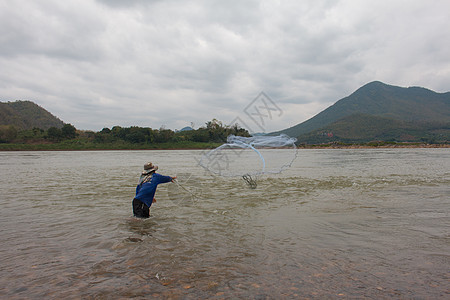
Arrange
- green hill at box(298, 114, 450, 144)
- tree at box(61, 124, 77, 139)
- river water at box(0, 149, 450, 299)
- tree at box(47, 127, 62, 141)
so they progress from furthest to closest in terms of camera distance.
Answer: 1. green hill at box(298, 114, 450, 144)
2. tree at box(61, 124, 77, 139)
3. tree at box(47, 127, 62, 141)
4. river water at box(0, 149, 450, 299)

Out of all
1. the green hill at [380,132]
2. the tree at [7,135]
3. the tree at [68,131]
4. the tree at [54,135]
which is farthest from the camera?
the green hill at [380,132]

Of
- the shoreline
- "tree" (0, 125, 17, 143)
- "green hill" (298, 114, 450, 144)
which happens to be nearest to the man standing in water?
the shoreline

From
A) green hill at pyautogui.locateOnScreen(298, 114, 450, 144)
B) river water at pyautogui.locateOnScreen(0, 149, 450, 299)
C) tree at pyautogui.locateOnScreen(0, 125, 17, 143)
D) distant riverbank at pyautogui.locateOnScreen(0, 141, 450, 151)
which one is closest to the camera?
river water at pyautogui.locateOnScreen(0, 149, 450, 299)

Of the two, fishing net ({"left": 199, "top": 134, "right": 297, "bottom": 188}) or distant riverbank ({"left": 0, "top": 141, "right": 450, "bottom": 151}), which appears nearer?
fishing net ({"left": 199, "top": 134, "right": 297, "bottom": 188})

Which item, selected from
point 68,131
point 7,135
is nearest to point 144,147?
point 68,131

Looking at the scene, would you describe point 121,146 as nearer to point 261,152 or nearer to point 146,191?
point 261,152

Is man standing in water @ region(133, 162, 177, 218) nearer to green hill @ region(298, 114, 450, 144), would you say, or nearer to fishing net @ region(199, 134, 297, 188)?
fishing net @ region(199, 134, 297, 188)

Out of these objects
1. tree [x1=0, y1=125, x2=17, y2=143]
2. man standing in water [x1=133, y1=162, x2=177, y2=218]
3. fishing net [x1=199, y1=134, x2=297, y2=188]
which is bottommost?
man standing in water [x1=133, y1=162, x2=177, y2=218]

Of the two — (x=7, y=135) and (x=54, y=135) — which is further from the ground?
(x=54, y=135)

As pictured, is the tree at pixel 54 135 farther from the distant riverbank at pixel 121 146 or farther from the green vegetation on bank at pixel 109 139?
the distant riverbank at pixel 121 146

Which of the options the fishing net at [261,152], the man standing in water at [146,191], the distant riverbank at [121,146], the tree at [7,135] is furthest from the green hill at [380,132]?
the man standing in water at [146,191]

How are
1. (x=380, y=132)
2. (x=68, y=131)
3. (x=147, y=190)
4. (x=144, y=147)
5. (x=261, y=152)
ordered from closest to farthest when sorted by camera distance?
(x=147, y=190)
(x=261, y=152)
(x=144, y=147)
(x=68, y=131)
(x=380, y=132)

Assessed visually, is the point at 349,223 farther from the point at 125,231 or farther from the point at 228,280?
the point at 125,231

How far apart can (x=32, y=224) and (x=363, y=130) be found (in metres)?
164
